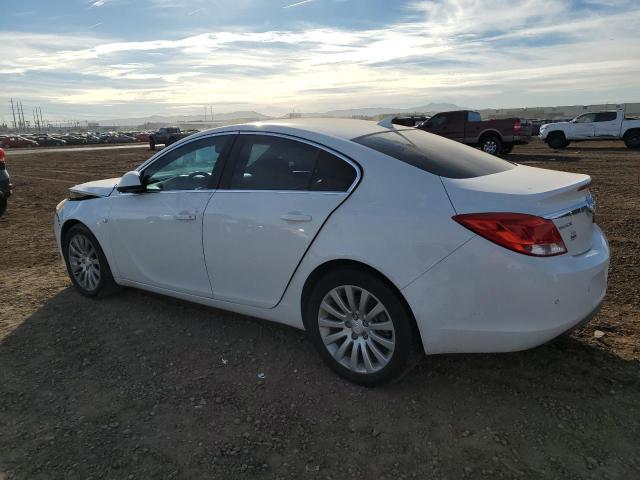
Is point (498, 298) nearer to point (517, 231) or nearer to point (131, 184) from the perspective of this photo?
point (517, 231)

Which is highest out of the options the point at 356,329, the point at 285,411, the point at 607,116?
the point at 607,116

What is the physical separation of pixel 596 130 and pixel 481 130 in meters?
7.00

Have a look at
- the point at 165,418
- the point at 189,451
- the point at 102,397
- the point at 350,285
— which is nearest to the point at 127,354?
the point at 102,397

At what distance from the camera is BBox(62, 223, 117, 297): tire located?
4.63m

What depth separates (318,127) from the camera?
3602mm

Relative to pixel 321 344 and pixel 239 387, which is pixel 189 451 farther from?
pixel 321 344

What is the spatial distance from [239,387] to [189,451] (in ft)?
2.10

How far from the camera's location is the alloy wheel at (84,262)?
471 cm

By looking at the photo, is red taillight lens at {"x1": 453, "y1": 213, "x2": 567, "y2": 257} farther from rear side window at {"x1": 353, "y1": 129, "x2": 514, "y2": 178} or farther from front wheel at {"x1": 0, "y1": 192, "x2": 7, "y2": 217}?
front wheel at {"x1": 0, "y1": 192, "x2": 7, "y2": 217}

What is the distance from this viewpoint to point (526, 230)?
8.67 ft

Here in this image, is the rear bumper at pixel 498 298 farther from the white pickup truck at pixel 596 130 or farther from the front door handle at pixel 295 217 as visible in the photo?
the white pickup truck at pixel 596 130

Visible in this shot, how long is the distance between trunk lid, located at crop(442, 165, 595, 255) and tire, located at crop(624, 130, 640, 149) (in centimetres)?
2255

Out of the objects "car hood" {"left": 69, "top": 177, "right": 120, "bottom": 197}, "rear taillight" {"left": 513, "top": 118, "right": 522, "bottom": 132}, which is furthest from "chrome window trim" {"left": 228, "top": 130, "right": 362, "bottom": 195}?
"rear taillight" {"left": 513, "top": 118, "right": 522, "bottom": 132}

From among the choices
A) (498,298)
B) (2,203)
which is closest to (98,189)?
(498,298)
